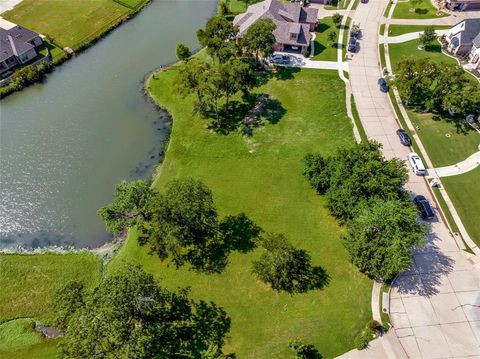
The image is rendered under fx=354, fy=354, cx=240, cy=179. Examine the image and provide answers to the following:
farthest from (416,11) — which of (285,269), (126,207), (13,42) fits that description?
(13,42)

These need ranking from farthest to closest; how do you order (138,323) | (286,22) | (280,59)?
(286,22)
(280,59)
(138,323)

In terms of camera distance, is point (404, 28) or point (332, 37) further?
point (404, 28)

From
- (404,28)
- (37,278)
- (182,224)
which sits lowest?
(37,278)

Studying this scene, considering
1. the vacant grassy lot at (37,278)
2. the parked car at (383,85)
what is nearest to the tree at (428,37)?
the parked car at (383,85)

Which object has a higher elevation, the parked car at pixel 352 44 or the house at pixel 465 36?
the house at pixel 465 36

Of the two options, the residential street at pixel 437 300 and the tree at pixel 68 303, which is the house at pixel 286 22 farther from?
the tree at pixel 68 303

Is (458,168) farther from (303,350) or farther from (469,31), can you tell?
(303,350)

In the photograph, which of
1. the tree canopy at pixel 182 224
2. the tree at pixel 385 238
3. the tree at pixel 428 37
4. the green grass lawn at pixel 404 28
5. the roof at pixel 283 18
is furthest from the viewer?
the green grass lawn at pixel 404 28

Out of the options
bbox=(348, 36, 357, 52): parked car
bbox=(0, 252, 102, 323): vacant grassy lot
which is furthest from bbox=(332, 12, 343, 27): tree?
bbox=(0, 252, 102, 323): vacant grassy lot
